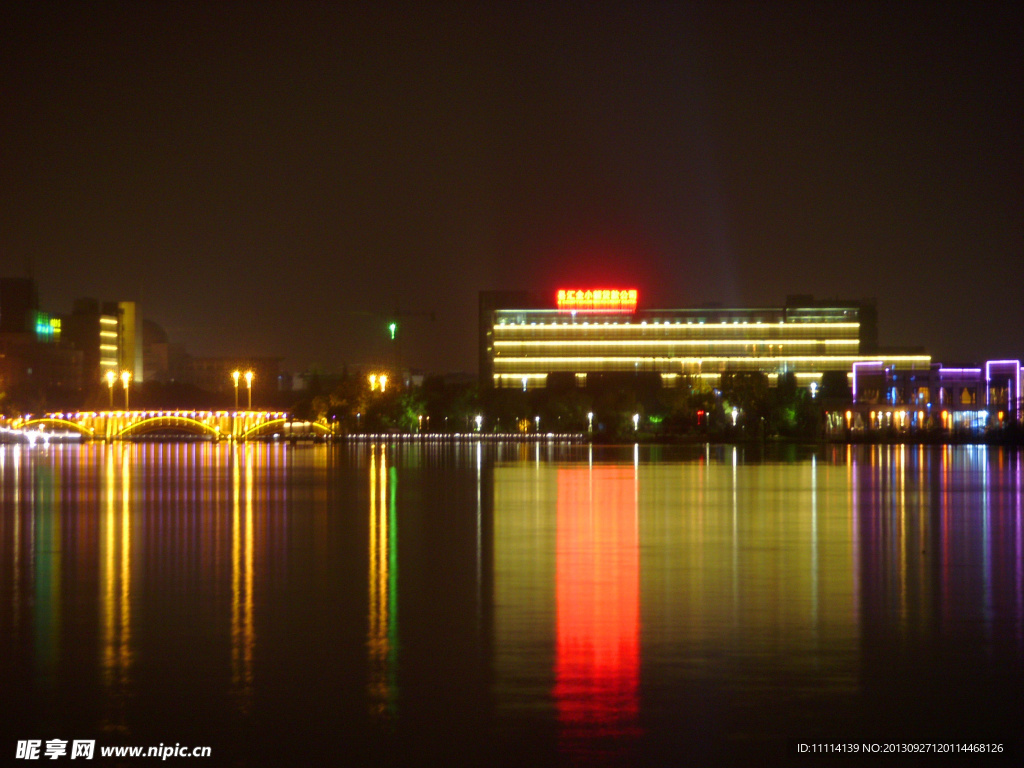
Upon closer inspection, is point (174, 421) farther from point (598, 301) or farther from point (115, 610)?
point (115, 610)

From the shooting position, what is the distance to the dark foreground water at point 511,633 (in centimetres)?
908

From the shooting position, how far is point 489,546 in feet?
68.0

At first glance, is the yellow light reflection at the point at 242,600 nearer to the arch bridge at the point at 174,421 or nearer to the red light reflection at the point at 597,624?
the red light reflection at the point at 597,624

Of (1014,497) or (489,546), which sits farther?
(1014,497)

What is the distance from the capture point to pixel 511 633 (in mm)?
12781

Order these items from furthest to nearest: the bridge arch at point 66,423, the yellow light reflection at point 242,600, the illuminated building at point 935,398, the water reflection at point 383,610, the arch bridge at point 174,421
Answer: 1. the bridge arch at point 66,423
2. the arch bridge at point 174,421
3. the illuminated building at point 935,398
4. the yellow light reflection at point 242,600
5. the water reflection at point 383,610

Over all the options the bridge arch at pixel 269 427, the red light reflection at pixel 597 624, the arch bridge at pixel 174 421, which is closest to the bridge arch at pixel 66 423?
the arch bridge at pixel 174 421

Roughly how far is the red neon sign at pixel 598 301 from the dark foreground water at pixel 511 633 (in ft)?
559

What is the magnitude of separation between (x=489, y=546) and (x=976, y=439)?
8326cm

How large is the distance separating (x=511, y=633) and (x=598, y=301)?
612ft

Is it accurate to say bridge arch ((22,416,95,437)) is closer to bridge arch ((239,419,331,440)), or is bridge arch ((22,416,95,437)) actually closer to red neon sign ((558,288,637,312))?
bridge arch ((239,419,331,440))

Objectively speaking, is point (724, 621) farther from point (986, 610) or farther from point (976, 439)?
point (976, 439)

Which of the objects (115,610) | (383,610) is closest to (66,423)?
(115,610)

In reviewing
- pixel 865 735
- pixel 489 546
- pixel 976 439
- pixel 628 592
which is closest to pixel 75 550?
pixel 489 546
